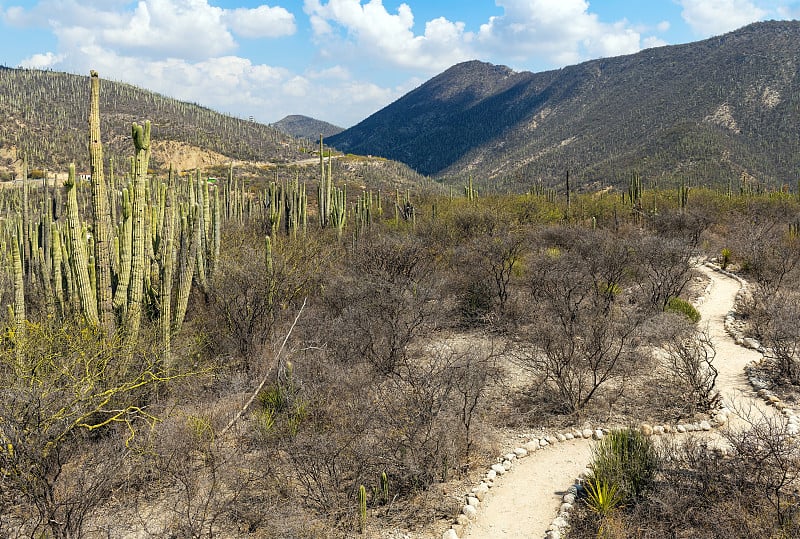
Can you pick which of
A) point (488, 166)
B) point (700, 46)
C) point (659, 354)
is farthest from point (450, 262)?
point (700, 46)

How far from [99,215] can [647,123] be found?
8441 cm

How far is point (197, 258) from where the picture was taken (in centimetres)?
1141

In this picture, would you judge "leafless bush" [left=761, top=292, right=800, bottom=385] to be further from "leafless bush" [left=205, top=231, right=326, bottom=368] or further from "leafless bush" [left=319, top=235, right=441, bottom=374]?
"leafless bush" [left=205, top=231, right=326, bottom=368]

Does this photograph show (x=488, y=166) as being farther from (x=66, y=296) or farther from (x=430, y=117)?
(x=66, y=296)

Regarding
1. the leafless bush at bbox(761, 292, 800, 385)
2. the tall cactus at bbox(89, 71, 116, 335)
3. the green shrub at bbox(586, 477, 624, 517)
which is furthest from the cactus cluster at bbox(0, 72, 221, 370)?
the leafless bush at bbox(761, 292, 800, 385)

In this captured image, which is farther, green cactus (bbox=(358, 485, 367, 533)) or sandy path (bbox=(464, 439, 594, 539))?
sandy path (bbox=(464, 439, 594, 539))

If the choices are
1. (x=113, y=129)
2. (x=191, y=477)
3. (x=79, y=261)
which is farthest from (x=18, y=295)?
(x=113, y=129)

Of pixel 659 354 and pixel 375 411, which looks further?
pixel 659 354

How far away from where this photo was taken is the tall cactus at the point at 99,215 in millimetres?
7359

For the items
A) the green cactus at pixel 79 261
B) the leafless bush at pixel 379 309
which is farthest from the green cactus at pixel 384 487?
the green cactus at pixel 79 261

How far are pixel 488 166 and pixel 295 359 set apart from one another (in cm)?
10076

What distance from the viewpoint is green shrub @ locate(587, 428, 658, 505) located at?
639 cm

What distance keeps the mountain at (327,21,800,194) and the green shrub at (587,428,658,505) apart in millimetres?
57331

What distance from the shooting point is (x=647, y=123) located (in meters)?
76.7
